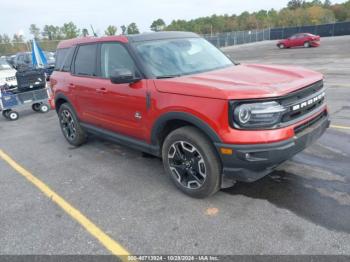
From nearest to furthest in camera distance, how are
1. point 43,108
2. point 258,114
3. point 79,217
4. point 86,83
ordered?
1. point 258,114
2. point 79,217
3. point 86,83
4. point 43,108

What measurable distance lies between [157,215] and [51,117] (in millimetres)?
6785

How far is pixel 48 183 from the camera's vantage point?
14.7 ft

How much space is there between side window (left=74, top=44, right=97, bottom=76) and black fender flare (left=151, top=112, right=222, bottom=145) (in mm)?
1628

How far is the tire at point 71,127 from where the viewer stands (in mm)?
5711

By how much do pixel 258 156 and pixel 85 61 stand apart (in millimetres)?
3352

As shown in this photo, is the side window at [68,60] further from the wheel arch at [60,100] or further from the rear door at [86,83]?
the wheel arch at [60,100]

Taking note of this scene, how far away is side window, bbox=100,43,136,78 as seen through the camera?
13.5 feet

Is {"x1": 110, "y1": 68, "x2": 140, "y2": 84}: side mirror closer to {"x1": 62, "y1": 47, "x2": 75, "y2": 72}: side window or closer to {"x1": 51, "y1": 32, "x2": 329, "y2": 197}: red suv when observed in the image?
{"x1": 51, "y1": 32, "x2": 329, "y2": 197}: red suv

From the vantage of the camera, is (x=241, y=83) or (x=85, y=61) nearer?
(x=241, y=83)

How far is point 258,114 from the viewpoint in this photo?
2988mm

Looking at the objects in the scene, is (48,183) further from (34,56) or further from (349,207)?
(34,56)

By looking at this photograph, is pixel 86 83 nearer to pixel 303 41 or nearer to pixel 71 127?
pixel 71 127

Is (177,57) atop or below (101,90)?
atop

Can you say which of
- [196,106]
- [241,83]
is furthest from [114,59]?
[241,83]
